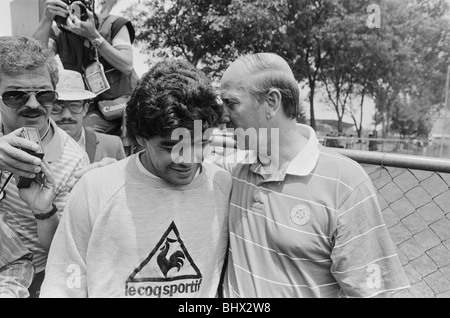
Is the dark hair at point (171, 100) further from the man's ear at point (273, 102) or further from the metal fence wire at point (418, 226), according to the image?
the metal fence wire at point (418, 226)

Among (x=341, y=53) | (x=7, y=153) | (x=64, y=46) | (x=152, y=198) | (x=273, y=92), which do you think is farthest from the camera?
(x=341, y=53)

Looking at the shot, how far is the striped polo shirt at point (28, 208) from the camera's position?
5.65ft

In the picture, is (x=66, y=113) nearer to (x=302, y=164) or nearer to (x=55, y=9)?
(x=55, y=9)

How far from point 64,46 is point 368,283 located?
242 cm

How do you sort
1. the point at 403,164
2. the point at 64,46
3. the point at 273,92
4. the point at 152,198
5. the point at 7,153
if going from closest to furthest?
the point at 7,153 < the point at 152,198 < the point at 273,92 < the point at 403,164 < the point at 64,46

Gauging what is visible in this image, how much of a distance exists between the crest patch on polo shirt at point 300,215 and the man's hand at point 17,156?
92 cm

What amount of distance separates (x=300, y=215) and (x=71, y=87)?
1.66 metres

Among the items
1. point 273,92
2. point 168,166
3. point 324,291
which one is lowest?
point 324,291

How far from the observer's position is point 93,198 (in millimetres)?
1506

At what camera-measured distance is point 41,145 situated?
5.58 feet

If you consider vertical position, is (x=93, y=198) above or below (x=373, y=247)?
above

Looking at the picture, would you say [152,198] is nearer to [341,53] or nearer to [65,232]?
[65,232]
